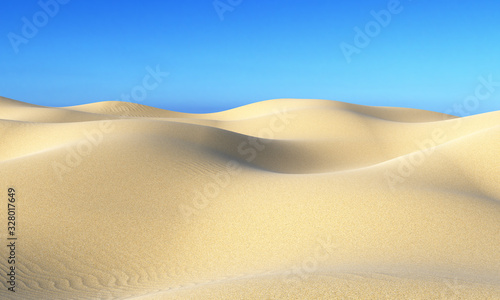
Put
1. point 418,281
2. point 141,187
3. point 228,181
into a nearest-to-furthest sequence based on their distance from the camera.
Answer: point 418,281, point 141,187, point 228,181

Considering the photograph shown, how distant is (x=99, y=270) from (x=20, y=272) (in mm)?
1343

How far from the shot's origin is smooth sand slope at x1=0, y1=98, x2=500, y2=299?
17.3 ft

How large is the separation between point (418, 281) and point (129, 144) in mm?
11516

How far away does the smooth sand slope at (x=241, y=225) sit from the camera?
528cm

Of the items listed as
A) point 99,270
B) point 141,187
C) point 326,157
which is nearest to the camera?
point 99,270

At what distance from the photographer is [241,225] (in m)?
8.74

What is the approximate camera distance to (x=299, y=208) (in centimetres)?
905

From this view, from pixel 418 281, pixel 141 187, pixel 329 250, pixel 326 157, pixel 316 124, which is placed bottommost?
pixel 418 281

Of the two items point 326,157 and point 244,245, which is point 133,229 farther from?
point 326,157

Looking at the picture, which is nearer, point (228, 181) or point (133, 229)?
point (133, 229)

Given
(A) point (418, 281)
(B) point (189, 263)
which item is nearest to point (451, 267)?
(A) point (418, 281)

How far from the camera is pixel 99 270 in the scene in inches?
281

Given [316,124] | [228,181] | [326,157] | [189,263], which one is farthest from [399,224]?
[316,124]

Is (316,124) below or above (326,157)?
above
